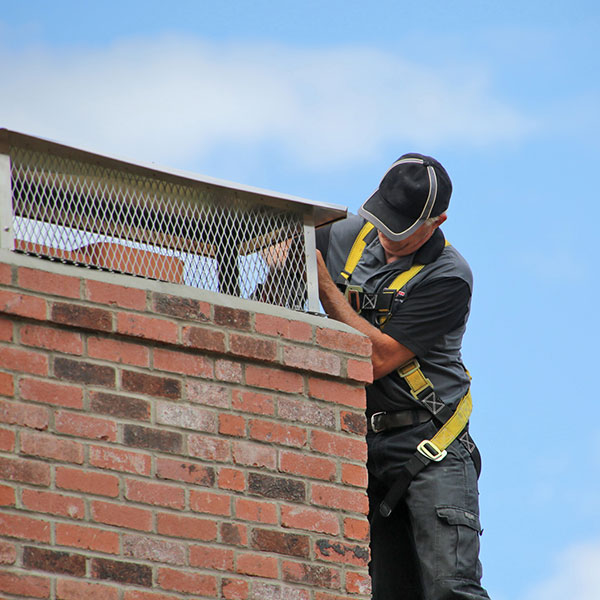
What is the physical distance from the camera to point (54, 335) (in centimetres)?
460

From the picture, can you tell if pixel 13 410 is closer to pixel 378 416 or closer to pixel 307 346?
pixel 307 346

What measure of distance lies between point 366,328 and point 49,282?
158 centimetres

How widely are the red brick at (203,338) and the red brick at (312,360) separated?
0.29 meters

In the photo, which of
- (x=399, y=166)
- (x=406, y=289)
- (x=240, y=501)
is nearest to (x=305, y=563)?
(x=240, y=501)

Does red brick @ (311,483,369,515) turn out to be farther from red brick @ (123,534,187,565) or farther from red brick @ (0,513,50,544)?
red brick @ (0,513,50,544)

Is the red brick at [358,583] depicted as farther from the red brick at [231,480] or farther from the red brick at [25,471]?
the red brick at [25,471]

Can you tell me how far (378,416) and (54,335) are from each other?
181 cm

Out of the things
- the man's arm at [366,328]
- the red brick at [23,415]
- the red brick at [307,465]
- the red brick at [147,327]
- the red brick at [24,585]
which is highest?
the man's arm at [366,328]

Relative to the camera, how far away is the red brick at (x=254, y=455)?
4.87 meters

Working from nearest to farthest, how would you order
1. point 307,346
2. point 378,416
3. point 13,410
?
point 13,410 < point 307,346 < point 378,416

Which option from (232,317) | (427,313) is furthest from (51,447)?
(427,313)

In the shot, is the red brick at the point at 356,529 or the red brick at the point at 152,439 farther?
the red brick at the point at 356,529

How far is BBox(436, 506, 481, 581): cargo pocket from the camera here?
222 inches

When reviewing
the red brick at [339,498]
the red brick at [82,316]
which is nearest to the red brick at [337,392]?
the red brick at [339,498]
